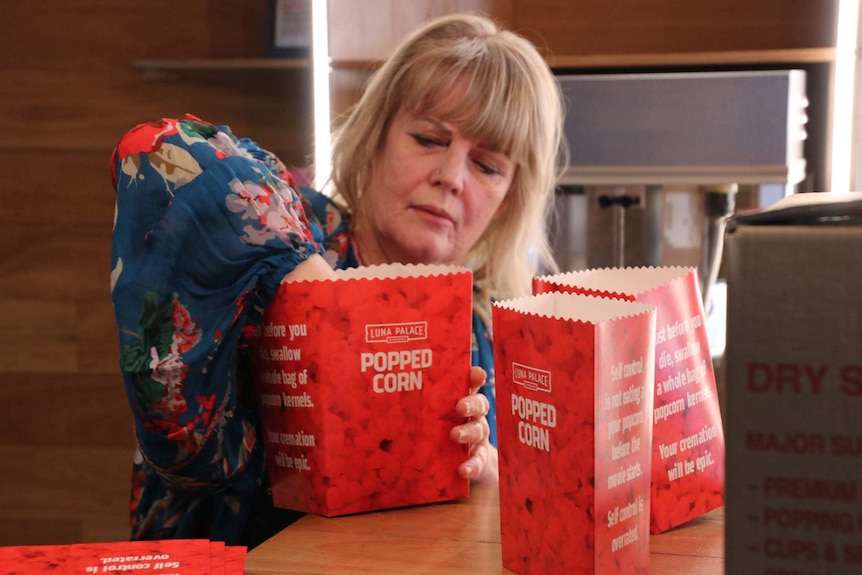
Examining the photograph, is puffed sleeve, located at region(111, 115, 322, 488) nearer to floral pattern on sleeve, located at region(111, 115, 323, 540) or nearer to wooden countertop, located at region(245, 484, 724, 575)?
floral pattern on sleeve, located at region(111, 115, 323, 540)

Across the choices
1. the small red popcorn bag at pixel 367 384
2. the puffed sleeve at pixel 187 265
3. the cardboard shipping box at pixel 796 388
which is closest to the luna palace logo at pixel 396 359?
the small red popcorn bag at pixel 367 384

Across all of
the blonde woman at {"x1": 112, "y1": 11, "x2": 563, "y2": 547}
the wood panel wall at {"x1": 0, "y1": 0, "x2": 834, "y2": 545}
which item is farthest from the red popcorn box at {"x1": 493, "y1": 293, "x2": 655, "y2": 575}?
the wood panel wall at {"x1": 0, "y1": 0, "x2": 834, "y2": 545}

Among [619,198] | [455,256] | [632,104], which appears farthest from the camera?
[619,198]

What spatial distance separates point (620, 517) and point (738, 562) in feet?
0.70

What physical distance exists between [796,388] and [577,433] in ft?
0.73

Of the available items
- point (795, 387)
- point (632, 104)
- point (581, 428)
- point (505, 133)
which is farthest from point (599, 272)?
point (632, 104)

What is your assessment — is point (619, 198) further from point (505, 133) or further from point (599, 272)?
point (599, 272)

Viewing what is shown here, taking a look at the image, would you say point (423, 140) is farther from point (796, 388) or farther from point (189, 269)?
point (796, 388)

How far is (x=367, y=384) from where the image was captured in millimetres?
824

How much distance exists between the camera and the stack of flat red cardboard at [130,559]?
2.19 feet

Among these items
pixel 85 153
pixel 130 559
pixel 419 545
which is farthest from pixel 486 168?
pixel 85 153

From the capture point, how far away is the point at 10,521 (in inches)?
102

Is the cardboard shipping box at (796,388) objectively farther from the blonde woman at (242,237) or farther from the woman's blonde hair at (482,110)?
the woman's blonde hair at (482,110)

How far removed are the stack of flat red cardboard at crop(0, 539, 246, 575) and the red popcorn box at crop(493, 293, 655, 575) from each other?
8.7 inches
